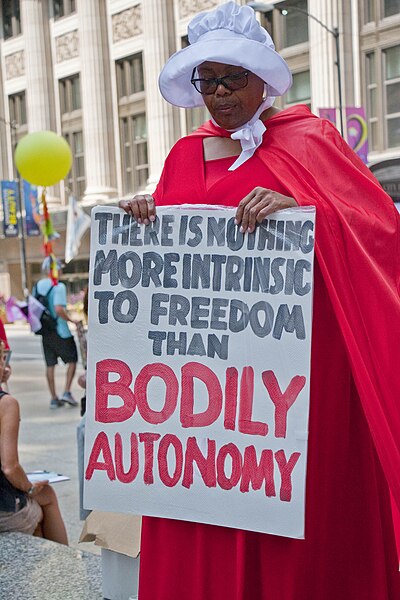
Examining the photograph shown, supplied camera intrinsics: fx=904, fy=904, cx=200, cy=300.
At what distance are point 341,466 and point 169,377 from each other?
52cm

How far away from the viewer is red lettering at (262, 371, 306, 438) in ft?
7.55

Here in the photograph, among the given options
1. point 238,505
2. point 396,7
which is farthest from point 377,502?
point 396,7

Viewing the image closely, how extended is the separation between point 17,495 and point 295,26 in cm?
2150

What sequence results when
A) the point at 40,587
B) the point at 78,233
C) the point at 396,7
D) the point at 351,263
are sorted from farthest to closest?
the point at 396,7, the point at 78,233, the point at 40,587, the point at 351,263

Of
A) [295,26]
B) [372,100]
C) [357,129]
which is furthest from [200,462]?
[295,26]

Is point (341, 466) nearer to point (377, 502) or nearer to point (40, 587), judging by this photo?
point (377, 502)

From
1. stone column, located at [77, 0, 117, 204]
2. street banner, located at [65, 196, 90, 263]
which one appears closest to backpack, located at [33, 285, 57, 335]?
street banner, located at [65, 196, 90, 263]

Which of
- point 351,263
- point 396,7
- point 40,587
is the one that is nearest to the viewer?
point 351,263

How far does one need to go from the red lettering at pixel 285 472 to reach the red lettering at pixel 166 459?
0.29 metres

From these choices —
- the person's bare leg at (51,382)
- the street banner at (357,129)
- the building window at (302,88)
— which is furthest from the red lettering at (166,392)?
the building window at (302,88)

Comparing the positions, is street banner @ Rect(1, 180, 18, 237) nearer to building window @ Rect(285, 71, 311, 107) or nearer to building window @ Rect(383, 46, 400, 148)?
building window @ Rect(285, 71, 311, 107)

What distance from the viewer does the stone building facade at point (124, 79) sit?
853 inches

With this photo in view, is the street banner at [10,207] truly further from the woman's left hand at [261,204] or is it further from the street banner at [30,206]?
the woman's left hand at [261,204]

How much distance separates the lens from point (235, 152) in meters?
2.51
